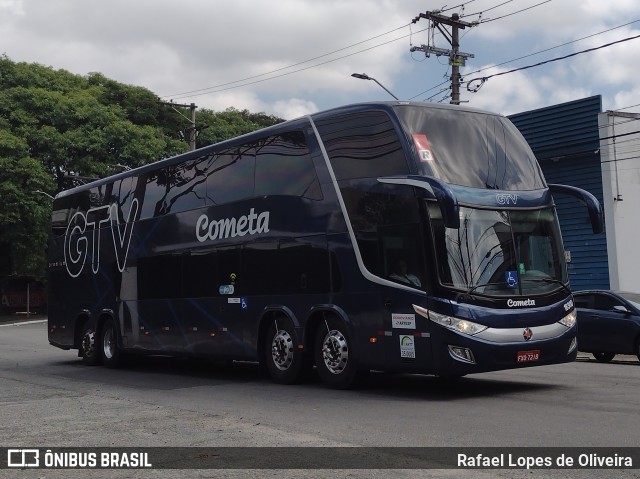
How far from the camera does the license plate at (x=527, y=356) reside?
11.8 meters

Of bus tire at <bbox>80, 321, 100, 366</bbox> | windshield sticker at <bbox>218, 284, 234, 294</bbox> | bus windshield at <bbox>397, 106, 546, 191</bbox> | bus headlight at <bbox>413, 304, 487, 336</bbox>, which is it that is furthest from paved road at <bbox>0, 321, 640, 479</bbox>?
bus tire at <bbox>80, 321, 100, 366</bbox>

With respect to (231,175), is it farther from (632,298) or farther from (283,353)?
(632,298)

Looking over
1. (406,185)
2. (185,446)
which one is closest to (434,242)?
(406,185)

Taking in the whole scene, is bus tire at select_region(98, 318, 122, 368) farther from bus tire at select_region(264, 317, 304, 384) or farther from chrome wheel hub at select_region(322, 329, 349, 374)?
chrome wheel hub at select_region(322, 329, 349, 374)

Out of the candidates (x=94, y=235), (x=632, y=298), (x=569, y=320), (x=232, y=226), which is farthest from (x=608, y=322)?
(x=94, y=235)

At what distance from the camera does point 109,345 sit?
20078mm

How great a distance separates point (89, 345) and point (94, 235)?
2.58 m

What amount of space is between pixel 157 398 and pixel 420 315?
13.8 feet

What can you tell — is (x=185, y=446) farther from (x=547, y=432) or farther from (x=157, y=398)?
(x=157, y=398)

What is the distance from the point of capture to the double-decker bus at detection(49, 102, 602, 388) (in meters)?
11.8

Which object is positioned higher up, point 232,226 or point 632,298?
point 232,226

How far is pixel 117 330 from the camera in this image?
1955 centimetres

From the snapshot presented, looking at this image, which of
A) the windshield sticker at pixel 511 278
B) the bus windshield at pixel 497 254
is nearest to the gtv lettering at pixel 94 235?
the bus windshield at pixel 497 254

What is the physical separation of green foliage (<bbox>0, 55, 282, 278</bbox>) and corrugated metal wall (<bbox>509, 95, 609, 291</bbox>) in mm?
24421
